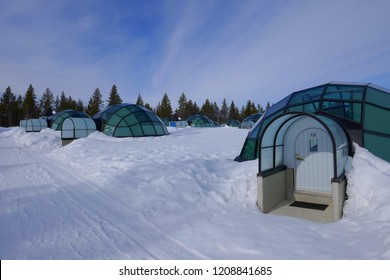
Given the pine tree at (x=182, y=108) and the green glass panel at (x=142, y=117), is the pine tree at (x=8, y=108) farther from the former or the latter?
the green glass panel at (x=142, y=117)

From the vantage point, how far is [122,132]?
74.5 ft

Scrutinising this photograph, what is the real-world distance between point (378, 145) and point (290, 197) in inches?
120

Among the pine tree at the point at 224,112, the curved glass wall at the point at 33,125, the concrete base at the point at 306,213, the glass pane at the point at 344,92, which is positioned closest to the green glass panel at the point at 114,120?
the glass pane at the point at 344,92

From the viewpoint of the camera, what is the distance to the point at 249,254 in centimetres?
433

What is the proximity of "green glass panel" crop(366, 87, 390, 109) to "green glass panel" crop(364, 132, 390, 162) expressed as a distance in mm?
1399

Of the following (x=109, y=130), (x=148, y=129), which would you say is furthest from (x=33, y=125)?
(x=148, y=129)

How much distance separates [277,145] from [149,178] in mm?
4501

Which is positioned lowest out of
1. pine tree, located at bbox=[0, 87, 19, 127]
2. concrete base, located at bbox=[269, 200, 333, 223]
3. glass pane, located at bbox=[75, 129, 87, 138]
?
concrete base, located at bbox=[269, 200, 333, 223]

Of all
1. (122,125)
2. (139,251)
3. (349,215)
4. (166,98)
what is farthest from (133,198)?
(166,98)

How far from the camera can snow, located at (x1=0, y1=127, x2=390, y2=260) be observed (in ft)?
14.4

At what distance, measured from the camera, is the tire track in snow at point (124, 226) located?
432cm

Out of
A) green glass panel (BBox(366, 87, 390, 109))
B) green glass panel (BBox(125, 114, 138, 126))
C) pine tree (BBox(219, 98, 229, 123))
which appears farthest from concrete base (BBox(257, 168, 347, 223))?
pine tree (BBox(219, 98, 229, 123))

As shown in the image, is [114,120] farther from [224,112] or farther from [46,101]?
[224,112]

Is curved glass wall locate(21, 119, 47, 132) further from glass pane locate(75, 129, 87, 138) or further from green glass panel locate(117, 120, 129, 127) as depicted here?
green glass panel locate(117, 120, 129, 127)
